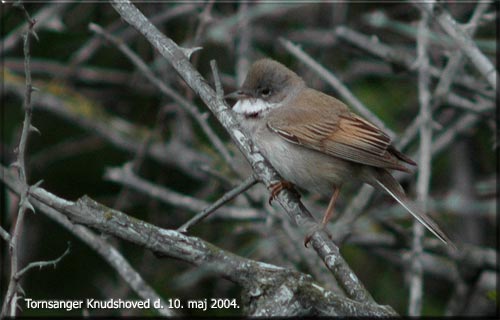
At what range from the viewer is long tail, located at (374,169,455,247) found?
174 inches

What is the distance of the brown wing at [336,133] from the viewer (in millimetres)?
4793

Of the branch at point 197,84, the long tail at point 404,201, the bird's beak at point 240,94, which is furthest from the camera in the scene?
the bird's beak at point 240,94

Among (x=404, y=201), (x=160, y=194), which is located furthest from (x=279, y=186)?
(x=160, y=194)

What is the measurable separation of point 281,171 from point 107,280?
2700 millimetres

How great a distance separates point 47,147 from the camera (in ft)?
23.0

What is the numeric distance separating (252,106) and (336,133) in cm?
63

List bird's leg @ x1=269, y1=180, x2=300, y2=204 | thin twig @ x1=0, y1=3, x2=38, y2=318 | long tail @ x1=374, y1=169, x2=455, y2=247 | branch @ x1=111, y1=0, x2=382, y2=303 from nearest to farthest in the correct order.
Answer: thin twig @ x1=0, y1=3, x2=38, y2=318 < branch @ x1=111, y1=0, x2=382, y2=303 < bird's leg @ x1=269, y1=180, x2=300, y2=204 < long tail @ x1=374, y1=169, x2=455, y2=247

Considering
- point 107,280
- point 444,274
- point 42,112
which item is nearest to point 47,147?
point 42,112

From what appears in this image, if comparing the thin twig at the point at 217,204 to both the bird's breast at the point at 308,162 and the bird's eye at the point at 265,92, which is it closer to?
the bird's breast at the point at 308,162

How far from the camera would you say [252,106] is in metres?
5.29

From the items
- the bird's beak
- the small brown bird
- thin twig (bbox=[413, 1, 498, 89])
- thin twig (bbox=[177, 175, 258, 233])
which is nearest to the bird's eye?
the small brown bird

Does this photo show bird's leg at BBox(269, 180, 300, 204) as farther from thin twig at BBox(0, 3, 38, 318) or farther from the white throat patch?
thin twig at BBox(0, 3, 38, 318)

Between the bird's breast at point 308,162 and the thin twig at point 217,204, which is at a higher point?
the bird's breast at point 308,162

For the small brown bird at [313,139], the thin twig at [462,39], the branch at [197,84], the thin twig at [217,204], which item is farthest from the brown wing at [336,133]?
the thin twig at [217,204]
